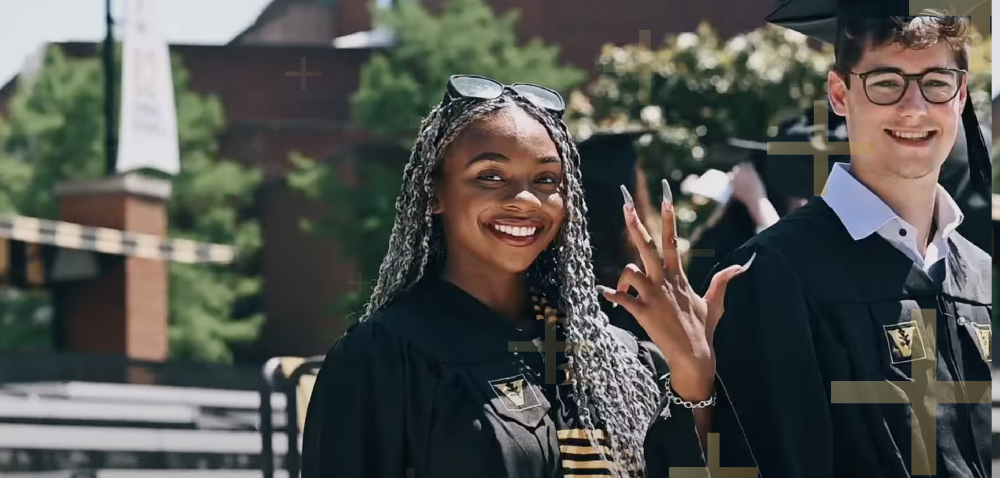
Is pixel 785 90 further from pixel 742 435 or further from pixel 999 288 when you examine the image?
pixel 742 435

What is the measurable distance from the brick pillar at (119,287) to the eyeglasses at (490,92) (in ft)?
70.2

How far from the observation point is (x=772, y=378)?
9.29 ft

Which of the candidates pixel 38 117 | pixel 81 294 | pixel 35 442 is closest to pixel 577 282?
pixel 35 442

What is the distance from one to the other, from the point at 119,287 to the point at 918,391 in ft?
76.4

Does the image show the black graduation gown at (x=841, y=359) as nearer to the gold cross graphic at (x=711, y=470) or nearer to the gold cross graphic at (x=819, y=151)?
the gold cross graphic at (x=711, y=470)

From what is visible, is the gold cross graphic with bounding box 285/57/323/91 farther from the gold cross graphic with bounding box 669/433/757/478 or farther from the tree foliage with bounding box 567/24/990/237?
the gold cross graphic with bounding box 669/433/757/478

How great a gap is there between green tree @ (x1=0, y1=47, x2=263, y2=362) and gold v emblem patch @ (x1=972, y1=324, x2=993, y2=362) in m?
25.1

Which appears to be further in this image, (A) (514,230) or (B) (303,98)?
(B) (303,98)

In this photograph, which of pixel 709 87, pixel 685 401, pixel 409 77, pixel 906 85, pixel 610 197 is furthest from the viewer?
pixel 409 77

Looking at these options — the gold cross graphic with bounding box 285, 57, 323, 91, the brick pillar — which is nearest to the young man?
the brick pillar

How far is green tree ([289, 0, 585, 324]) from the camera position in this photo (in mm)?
29219

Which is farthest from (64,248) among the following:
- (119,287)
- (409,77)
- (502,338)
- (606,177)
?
(502,338)

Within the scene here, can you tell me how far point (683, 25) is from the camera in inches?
1315

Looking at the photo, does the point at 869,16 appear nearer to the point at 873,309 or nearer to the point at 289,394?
the point at 873,309
